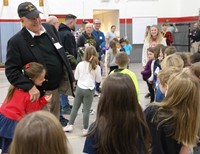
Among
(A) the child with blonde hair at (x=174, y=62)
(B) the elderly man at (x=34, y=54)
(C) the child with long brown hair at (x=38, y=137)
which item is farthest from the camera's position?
(A) the child with blonde hair at (x=174, y=62)

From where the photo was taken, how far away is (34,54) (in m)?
3.12

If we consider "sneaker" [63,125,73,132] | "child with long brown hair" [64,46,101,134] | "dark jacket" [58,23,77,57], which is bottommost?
"sneaker" [63,125,73,132]

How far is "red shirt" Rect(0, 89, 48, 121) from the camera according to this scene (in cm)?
293

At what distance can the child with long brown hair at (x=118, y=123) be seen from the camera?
193cm

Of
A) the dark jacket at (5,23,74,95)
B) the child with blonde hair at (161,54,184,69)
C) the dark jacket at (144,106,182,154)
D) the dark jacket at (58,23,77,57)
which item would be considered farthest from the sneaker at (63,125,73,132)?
the dark jacket at (144,106,182,154)

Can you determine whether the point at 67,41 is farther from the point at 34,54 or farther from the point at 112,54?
the point at 34,54

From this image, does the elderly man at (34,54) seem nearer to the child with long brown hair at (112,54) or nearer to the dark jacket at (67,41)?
the dark jacket at (67,41)

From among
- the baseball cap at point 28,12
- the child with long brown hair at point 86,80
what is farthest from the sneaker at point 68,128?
the baseball cap at point 28,12

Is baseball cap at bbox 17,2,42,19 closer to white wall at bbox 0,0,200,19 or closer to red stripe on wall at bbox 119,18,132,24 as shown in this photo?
white wall at bbox 0,0,200,19

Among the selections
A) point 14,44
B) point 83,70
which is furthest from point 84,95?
point 14,44

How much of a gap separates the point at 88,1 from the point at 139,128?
41.2ft

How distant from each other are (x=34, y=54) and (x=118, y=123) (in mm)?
1507

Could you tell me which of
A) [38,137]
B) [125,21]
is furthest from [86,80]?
[125,21]

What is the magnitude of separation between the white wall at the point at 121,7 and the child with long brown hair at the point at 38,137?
41.0 feet
